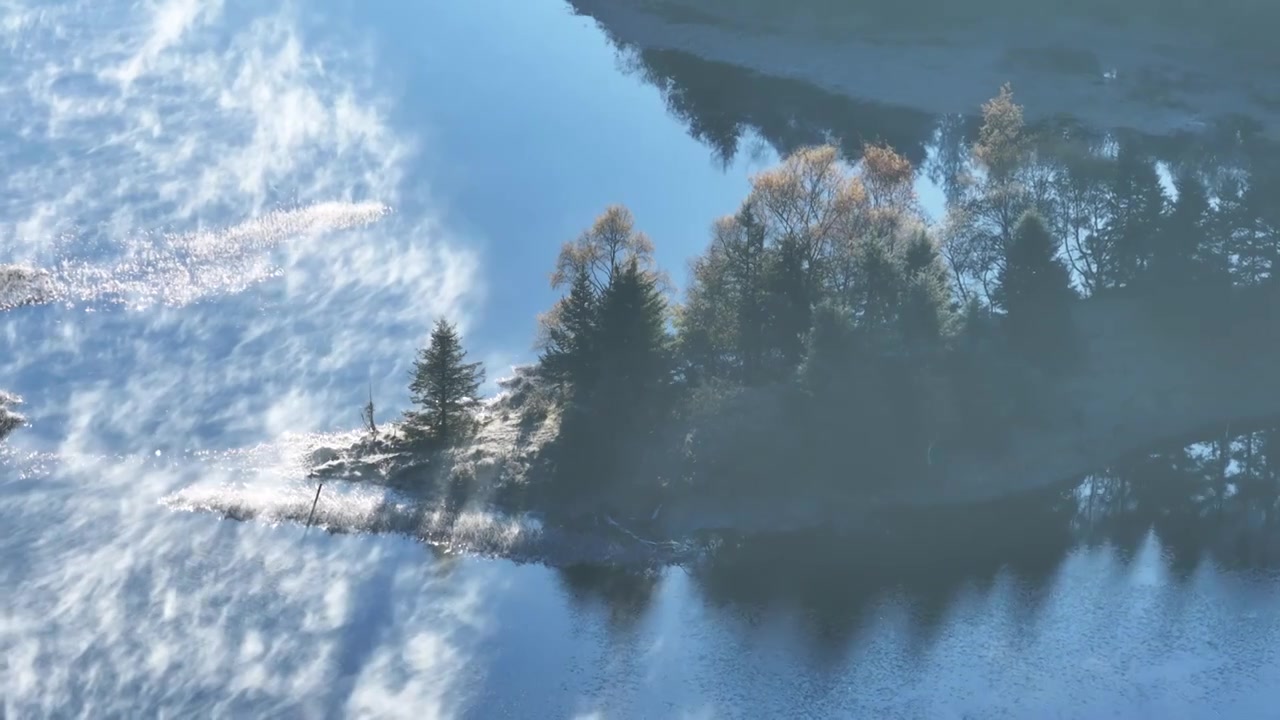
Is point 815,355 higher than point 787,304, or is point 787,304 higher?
point 787,304

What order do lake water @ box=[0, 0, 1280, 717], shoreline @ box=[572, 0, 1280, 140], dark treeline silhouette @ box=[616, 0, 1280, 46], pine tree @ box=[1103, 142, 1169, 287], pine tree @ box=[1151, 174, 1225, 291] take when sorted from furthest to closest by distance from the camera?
dark treeline silhouette @ box=[616, 0, 1280, 46] < shoreline @ box=[572, 0, 1280, 140] < pine tree @ box=[1103, 142, 1169, 287] < pine tree @ box=[1151, 174, 1225, 291] < lake water @ box=[0, 0, 1280, 717]

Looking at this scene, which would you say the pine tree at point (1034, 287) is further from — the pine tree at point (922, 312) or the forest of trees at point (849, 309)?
the pine tree at point (922, 312)

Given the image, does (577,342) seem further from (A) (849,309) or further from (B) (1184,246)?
(B) (1184,246)

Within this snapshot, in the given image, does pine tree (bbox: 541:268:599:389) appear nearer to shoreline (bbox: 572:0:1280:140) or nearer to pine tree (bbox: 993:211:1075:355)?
pine tree (bbox: 993:211:1075:355)

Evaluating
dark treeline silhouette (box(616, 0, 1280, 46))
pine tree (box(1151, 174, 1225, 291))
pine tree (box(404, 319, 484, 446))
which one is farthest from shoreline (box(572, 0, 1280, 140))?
pine tree (box(404, 319, 484, 446))

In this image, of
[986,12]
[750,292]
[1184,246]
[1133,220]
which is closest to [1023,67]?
[986,12]
